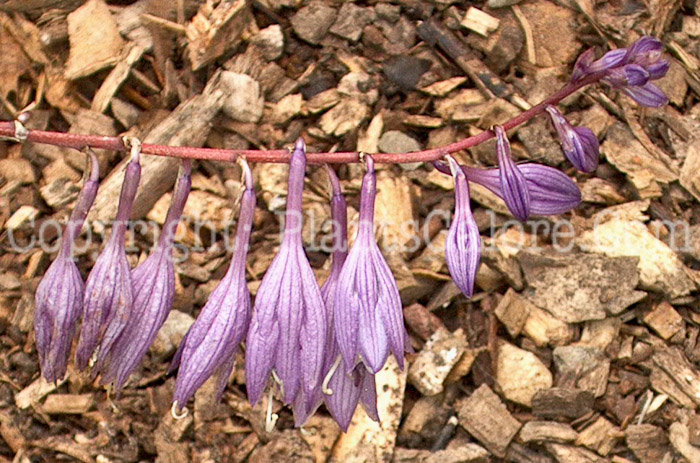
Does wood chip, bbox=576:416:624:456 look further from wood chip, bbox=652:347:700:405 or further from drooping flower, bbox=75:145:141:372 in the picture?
drooping flower, bbox=75:145:141:372

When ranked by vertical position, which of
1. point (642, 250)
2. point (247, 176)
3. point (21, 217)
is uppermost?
point (247, 176)

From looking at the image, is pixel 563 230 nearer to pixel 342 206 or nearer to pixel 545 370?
pixel 545 370

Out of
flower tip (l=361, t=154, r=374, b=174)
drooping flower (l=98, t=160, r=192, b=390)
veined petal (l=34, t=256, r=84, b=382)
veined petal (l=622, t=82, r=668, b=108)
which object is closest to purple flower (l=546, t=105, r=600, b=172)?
veined petal (l=622, t=82, r=668, b=108)

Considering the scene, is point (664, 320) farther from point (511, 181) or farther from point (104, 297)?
point (104, 297)

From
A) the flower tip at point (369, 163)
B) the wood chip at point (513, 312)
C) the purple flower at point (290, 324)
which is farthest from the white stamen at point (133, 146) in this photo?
the wood chip at point (513, 312)

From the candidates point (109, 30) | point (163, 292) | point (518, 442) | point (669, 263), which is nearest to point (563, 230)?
point (669, 263)

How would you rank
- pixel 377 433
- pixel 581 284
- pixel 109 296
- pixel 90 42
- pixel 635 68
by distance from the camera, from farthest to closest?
pixel 90 42
pixel 581 284
pixel 377 433
pixel 109 296
pixel 635 68

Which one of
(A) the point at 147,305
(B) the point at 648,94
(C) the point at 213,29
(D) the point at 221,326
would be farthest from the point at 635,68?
(C) the point at 213,29

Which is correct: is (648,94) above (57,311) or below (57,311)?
above
